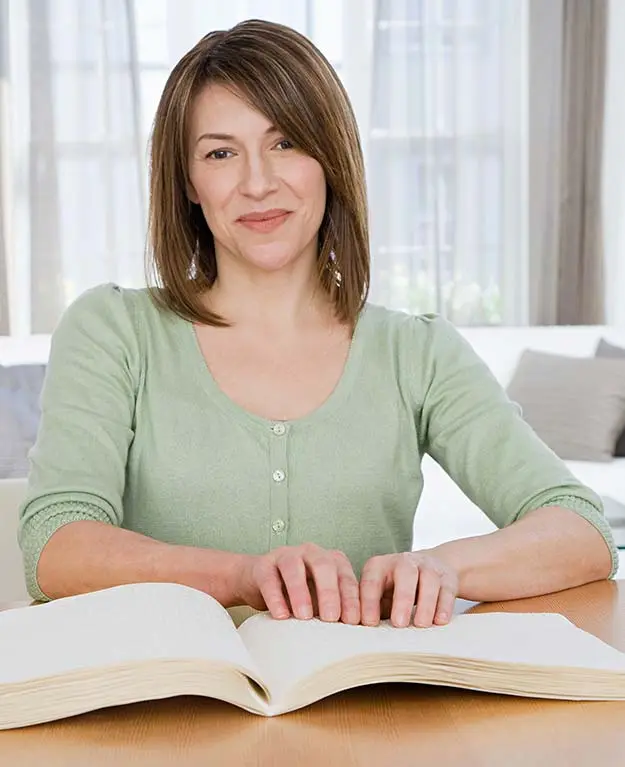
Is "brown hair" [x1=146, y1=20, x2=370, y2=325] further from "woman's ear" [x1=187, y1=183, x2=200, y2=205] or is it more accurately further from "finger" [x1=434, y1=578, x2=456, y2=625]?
"finger" [x1=434, y1=578, x2=456, y2=625]

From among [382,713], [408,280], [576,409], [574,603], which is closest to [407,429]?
[574,603]

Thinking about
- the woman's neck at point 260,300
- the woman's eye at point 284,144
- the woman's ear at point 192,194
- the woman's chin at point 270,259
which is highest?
the woman's eye at point 284,144

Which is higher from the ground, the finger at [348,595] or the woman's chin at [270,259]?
the woman's chin at [270,259]

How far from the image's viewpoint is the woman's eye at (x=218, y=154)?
59.8 inches

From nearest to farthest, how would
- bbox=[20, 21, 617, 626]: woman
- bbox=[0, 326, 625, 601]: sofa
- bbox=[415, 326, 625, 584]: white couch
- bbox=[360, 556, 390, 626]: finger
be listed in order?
bbox=[360, 556, 390, 626]: finger, bbox=[20, 21, 617, 626]: woman, bbox=[0, 326, 625, 601]: sofa, bbox=[415, 326, 625, 584]: white couch

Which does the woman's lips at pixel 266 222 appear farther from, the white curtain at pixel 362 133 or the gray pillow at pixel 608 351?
the white curtain at pixel 362 133

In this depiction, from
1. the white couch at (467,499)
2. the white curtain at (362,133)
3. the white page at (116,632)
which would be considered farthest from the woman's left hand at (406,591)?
the white curtain at (362,133)

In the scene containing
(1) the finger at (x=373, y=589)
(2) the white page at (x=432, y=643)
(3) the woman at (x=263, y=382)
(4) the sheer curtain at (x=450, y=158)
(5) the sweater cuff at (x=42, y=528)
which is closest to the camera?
(2) the white page at (x=432, y=643)

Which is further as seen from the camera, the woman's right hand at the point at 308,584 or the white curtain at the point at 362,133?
the white curtain at the point at 362,133

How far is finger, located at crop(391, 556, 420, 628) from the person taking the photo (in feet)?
3.33

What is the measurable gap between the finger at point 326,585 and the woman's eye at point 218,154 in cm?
64

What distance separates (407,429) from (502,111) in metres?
4.06

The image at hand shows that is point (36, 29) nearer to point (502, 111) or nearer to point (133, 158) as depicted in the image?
point (133, 158)

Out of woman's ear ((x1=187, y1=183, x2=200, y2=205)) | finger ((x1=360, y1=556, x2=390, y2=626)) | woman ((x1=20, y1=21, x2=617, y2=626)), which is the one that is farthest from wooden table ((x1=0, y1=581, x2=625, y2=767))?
woman's ear ((x1=187, y1=183, x2=200, y2=205))
